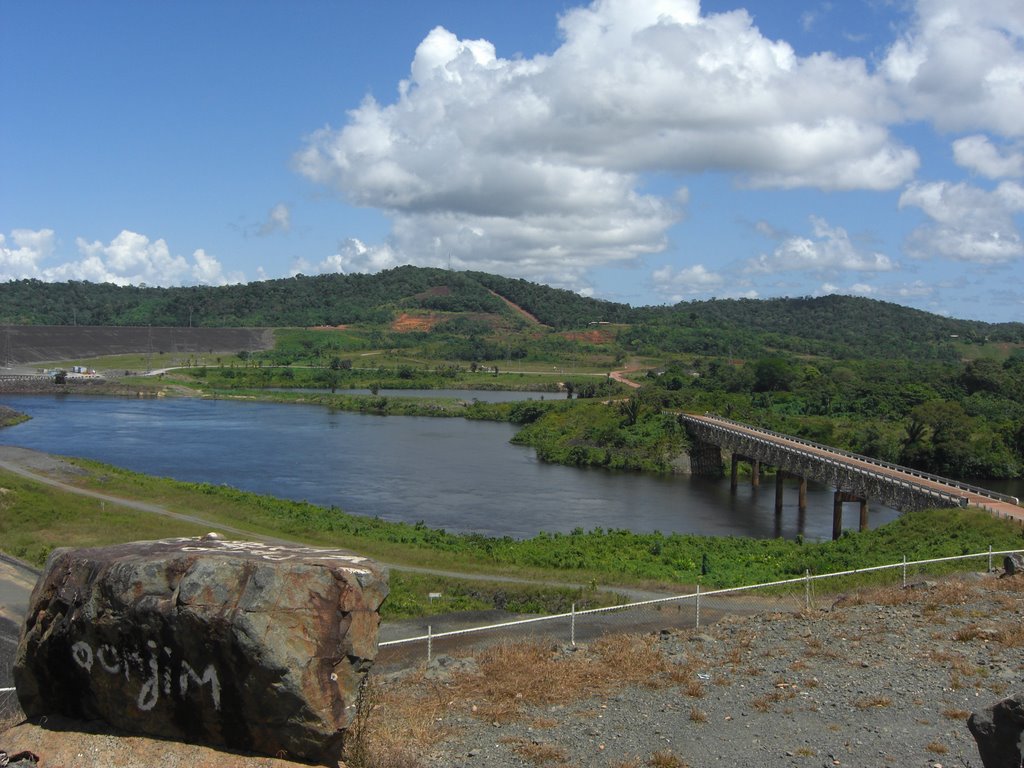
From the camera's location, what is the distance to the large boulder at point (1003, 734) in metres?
9.30

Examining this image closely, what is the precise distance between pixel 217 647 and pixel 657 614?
1521cm

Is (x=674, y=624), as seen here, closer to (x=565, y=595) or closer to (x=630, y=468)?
(x=565, y=595)

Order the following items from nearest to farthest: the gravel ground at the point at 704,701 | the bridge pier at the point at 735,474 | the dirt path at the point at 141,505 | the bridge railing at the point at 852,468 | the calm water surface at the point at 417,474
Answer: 1. the gravel ground at the point at 704,701
2. the dirt path at the point at 141,505
3. the bridge railing at the point at 852,468
4. the calm water surface at the point at 417,474
5. the bridge pier at the point at 735,474

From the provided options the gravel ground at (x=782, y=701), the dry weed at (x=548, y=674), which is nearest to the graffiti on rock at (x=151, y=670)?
the gravel ground at (x=782, y=701)

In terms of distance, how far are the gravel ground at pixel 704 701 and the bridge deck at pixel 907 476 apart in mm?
22621

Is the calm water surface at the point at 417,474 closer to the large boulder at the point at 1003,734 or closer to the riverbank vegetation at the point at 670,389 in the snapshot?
the riverbank vegetation at the point at 670,389

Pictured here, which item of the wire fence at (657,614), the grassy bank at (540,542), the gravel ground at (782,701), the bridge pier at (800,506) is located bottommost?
the bridge pier at (800,506)

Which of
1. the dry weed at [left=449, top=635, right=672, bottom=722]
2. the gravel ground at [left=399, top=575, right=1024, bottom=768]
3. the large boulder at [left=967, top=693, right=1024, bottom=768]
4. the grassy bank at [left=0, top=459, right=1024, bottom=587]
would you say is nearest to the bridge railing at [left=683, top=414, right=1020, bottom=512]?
the grassy bank at [left=0, top=459, right=1024, bottom=587]

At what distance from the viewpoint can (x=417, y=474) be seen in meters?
69.2

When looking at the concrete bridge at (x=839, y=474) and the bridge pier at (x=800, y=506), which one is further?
the bridge pier at (x=800, y=506)

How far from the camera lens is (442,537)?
42.4 meters

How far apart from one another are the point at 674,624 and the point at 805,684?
6395 millimetres

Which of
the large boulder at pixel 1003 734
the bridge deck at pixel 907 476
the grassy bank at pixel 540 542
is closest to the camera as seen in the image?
the large boulder at pixel 1003 734

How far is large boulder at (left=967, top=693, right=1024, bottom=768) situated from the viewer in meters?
9.30
